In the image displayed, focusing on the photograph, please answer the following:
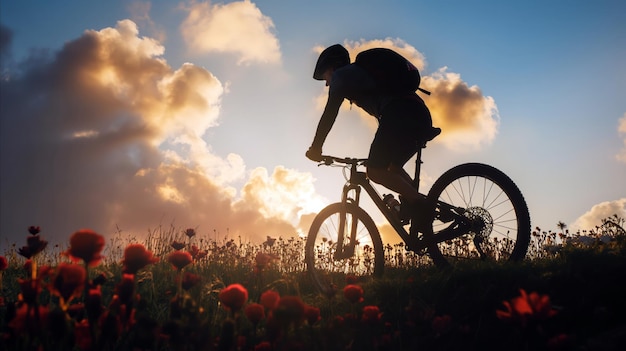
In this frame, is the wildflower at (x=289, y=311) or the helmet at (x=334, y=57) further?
the helmet at (x=334, y=57)

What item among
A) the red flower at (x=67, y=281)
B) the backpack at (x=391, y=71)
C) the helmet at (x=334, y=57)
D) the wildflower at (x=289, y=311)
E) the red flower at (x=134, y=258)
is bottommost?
the wildflower at (x=289, y=311)

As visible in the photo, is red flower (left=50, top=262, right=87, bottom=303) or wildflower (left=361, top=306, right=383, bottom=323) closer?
red flower (left=50, top=262, right=87, bottom=303)

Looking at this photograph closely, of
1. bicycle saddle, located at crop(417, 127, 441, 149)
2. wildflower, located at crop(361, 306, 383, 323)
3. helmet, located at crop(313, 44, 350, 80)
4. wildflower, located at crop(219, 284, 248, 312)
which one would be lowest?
wildflower, located at crop(361, 306, 383, 323)

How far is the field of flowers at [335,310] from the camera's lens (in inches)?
84.0

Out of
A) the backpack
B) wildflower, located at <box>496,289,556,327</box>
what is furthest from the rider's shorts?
wildflower, located at <box>496,289,556,327</box>

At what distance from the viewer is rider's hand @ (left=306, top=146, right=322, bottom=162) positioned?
4.95 meters

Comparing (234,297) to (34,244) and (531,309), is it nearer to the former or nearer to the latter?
(34,244)

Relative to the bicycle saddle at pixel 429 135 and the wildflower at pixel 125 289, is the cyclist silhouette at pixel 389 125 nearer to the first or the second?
the bicycle saddle at pixel 429 135

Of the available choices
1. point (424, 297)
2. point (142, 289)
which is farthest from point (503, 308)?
point (142, 289)

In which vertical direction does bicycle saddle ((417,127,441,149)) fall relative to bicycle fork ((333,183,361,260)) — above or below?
above

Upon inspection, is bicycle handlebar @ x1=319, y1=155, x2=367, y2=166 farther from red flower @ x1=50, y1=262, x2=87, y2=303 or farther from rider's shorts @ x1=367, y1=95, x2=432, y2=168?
red flower @ x1=50, y1=262, x2=87, y2=303

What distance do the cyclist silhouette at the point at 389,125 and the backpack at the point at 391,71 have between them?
1.9 inches

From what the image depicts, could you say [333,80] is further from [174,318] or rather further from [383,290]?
[174,318]

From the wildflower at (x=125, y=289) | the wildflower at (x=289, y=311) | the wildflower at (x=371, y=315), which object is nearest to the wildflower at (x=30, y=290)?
the wildflower at (x=125, y=289)
